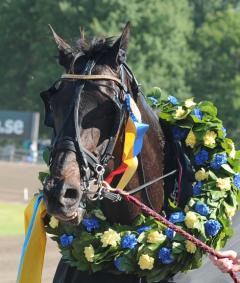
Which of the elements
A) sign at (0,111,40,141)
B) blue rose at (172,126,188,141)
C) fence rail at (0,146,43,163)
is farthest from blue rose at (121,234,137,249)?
fence rail at (0,146,43,163)

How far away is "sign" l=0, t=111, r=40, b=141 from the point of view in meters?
38.6

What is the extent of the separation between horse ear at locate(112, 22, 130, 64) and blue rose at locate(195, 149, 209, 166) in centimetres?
82

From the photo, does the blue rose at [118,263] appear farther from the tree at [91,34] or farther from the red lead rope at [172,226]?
the tree at [91,34]

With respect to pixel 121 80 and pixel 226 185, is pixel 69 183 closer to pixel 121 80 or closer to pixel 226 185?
pixel 121 80

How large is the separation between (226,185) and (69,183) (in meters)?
1.27

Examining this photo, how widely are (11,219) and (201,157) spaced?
34.8 feet

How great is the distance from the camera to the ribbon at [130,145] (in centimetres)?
376

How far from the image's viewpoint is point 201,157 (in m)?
4.35

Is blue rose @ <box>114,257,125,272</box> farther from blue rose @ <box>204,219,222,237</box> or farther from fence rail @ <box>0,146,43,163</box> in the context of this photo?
fence rail @ <box>0,146,43,163</box>

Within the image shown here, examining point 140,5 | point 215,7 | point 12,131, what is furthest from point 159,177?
point 215,7

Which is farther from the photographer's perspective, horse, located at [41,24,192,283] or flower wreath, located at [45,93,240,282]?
flower wreath, located at [45,93,240,282]

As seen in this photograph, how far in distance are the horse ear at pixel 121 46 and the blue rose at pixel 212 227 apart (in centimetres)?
98

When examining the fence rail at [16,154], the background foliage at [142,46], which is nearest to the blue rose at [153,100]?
the fence rail at [16,154]

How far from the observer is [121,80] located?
3.79 metres
